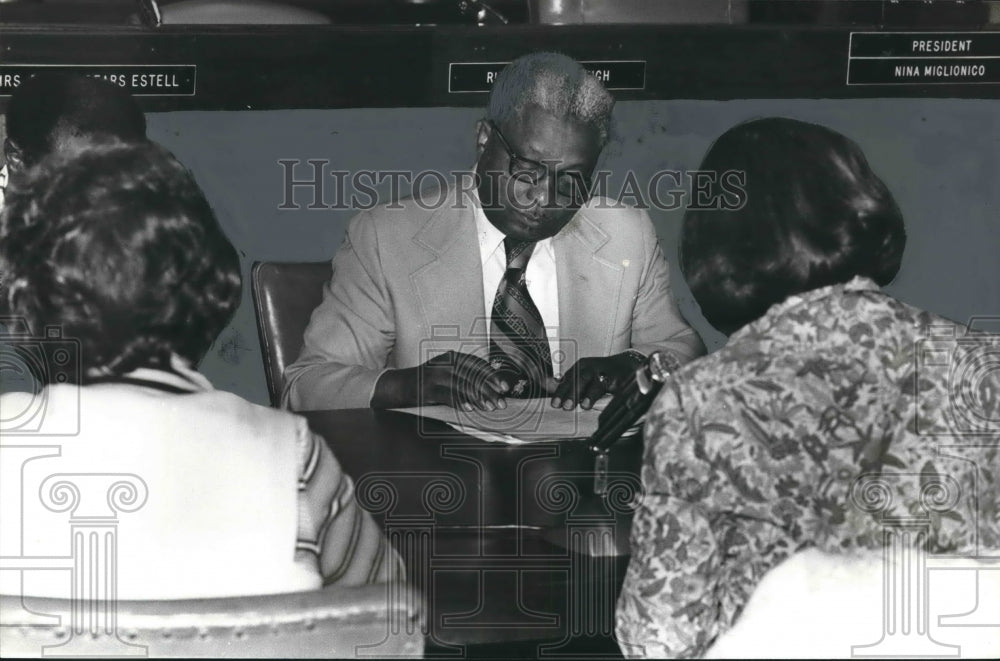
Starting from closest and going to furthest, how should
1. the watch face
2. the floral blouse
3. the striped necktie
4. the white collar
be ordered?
the floral blouse → the white collar → the watch face → the striped necktie

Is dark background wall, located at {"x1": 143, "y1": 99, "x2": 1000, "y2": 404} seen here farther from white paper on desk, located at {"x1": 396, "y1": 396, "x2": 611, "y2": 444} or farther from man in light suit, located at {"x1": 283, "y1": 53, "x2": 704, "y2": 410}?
white paper on desk, located at {"x1": 396, "y1": 396, "x2": 611, "y2": 444}

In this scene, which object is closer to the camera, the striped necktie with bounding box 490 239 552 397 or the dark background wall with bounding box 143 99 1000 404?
the striped necktie with bounding box 490 239 552 397

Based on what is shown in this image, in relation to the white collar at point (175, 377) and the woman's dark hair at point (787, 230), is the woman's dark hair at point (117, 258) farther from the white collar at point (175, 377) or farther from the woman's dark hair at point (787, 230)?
the woman's dark hair at point (787, 230)

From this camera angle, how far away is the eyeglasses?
8.69ft

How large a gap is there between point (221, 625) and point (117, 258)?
2.24 feet

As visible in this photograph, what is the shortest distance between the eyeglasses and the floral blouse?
2.92ft

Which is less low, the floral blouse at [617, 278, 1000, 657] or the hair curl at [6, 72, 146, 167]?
the hair curl at [6, 72, 146, 167]

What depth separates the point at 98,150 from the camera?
1996 mm

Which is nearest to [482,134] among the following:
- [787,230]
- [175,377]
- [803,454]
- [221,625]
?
[787,230]

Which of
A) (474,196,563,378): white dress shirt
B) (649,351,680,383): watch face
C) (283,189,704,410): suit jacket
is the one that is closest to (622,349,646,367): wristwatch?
(283,189,704,410): suit jacket

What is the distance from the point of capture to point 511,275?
2846 mm

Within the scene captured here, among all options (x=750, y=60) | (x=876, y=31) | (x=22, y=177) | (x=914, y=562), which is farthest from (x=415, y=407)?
(x=876, y=31)

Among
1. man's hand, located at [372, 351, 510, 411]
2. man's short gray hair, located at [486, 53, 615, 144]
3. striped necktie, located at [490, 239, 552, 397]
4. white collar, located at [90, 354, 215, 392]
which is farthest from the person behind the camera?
striped necktie, located at [490, 239, 552, 397]

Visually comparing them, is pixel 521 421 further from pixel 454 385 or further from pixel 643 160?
pixel 643 160
